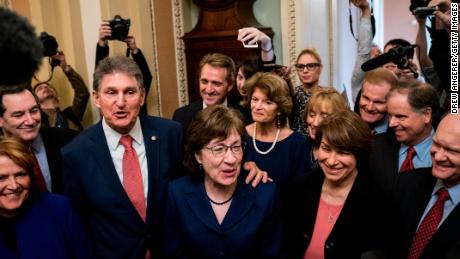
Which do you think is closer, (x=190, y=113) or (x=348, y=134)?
(x=348, y=134)

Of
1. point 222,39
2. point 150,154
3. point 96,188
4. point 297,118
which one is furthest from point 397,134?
point 222,39

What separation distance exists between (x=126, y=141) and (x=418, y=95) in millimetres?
1383

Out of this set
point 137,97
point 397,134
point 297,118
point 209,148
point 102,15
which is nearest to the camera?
point 209,148

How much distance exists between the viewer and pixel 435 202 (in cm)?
165

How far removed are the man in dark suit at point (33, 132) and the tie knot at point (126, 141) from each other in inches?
17.8

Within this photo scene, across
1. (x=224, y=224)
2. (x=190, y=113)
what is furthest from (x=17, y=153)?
(x=190, y=113)

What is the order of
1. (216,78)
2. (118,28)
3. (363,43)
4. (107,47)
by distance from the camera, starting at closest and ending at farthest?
(216,78) → (363,43) → (118,28) → (107,47)

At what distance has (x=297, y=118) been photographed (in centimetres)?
294

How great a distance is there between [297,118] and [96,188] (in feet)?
5.17

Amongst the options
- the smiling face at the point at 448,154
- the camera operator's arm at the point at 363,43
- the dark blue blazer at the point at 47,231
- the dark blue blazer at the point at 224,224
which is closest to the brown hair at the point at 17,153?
the dark blue blazer at the point at 47,231

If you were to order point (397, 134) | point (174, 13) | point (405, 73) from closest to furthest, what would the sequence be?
1. point (397, 134)
2. point (405, 73)
3. point (174, 13)

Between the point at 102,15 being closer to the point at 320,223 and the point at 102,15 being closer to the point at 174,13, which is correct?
the point at 174,13

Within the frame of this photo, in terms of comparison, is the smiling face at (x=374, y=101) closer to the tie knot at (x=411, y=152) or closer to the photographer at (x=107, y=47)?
the tie knot at (x=411, y=152)

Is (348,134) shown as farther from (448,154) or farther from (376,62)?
(376,62)
